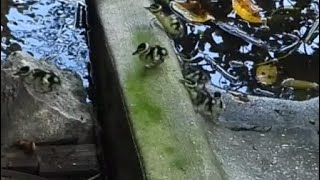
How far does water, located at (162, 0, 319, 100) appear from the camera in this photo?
3150mm

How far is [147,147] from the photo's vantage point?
94.6 inches

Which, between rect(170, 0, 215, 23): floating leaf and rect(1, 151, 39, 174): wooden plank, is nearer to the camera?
rect(1, 151, 39, 174): wooden plank

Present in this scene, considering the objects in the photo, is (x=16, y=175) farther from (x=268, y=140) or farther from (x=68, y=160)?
(x=268, y=140)

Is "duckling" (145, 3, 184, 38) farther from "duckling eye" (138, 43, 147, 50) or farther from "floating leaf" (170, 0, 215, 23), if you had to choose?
"duckling eye" (138, 43, 147, 50)

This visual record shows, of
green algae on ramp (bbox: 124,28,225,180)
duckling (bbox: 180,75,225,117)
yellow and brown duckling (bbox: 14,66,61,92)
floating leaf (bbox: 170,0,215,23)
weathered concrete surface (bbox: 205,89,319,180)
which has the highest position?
green algae on ramp (bbox: 124,28,225,180)

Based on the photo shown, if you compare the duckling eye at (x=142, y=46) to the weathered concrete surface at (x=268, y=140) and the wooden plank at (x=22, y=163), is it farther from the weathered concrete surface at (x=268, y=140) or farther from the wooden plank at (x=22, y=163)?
the wooden plank at (x=22, y=163)

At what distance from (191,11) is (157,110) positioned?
3.37ft

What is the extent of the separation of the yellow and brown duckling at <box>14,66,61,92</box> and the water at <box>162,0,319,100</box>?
64 cm

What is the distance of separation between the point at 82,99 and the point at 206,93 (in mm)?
439

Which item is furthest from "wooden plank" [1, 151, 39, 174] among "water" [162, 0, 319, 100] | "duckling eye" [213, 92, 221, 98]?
"water" [162, 0, 319, 100]

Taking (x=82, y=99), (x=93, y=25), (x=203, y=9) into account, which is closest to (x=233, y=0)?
(x=203, y=9)

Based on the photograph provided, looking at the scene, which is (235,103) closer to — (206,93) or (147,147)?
(206,93)

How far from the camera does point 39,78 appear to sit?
268 centimetres

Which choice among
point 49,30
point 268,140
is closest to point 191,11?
point 49,30
